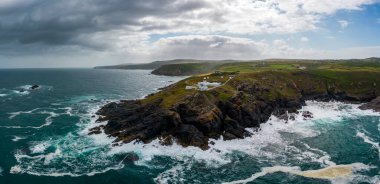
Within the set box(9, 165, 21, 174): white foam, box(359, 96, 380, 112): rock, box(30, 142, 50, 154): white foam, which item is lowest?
box(9, 165, 21, 174): white foam

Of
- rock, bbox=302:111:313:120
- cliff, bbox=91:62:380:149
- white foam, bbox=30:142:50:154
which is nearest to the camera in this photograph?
white foam, bbox=30:142:50:154

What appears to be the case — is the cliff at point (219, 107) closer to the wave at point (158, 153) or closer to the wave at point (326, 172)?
the wave at point (158, 153)

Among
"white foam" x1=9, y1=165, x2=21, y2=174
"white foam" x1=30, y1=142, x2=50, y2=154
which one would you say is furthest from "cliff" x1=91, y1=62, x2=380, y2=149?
"white foam" x1=9, y1=165, x2=21, y2=174

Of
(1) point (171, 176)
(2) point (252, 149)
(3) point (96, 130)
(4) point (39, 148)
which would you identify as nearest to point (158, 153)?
(1) point (171, 176)

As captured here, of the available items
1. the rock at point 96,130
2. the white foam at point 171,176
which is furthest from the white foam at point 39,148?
the white foam at point 171,176

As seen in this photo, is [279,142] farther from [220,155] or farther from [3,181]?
[3,181]

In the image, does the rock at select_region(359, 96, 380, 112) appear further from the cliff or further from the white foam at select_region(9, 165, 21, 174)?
the white foam at select_region(9, 165, 21, 174)

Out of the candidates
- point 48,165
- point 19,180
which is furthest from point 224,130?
point 19,180
